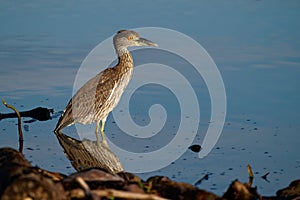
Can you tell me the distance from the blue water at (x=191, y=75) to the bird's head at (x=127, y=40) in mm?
689

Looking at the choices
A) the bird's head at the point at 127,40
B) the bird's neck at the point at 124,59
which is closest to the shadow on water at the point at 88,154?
the bird's neck at the point at 124,59

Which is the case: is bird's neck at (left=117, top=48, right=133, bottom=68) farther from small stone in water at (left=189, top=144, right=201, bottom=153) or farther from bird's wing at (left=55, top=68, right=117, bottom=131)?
small stone in water at (left=189, top=144, right=201, bottom=153)

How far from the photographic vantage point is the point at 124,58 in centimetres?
934

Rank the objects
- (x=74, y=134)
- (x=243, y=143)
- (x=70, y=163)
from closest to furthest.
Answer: (x=70, y=163), (x=243, y=143), (x=74, y=134)

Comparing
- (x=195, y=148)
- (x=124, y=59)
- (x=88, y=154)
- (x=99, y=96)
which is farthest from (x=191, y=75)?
(x=88, y=154)

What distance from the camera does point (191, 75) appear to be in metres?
9.73

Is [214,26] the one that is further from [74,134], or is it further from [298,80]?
[74,134]

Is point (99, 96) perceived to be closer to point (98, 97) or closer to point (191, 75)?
point (98, 97)

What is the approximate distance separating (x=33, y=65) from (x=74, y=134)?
2.67 m

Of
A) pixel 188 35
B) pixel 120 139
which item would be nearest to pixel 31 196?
pixel 120 139

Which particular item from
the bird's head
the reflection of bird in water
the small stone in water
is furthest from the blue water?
the bird's head

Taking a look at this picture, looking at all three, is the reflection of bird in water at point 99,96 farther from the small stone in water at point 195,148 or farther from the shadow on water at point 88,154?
the small stone in water at point 195,148

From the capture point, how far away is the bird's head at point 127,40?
9.27 meters

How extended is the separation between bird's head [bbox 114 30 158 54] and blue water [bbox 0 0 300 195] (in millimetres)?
689
